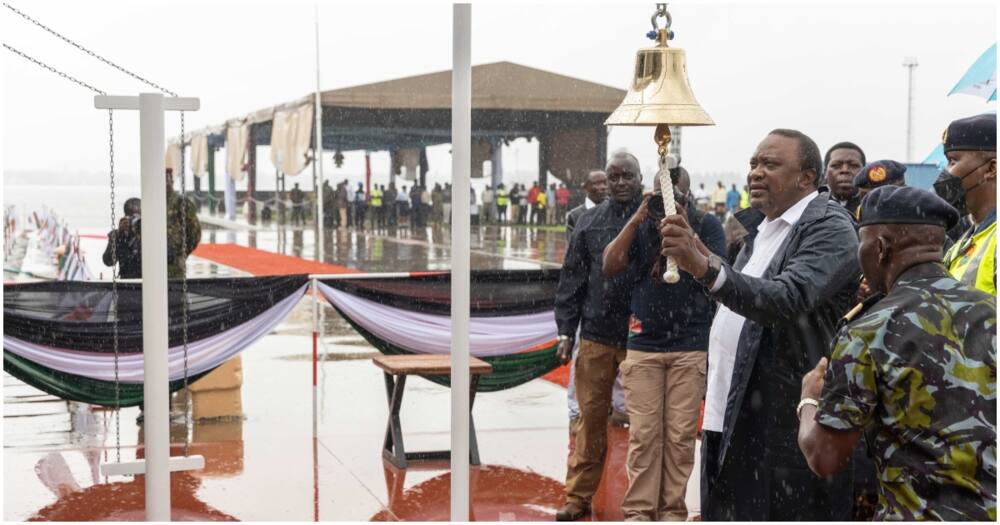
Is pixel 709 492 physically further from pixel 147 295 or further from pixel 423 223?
pixel 423 223

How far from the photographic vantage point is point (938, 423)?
9.33ft

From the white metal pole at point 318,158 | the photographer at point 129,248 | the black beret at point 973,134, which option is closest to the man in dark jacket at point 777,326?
the black beret at point 973,134

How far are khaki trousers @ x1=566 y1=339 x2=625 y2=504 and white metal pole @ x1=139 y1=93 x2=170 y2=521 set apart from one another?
8.31ft

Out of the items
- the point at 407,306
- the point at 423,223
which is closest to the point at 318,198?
the point at 423,223

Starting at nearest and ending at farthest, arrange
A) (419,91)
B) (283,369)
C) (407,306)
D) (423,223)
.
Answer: (407,306)
(283,369)
(419,91)
(423,223)

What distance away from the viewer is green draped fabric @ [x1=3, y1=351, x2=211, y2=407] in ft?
26.1

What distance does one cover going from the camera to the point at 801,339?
14.2 ft

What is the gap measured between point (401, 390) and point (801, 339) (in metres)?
3.90

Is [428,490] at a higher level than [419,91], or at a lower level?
lower

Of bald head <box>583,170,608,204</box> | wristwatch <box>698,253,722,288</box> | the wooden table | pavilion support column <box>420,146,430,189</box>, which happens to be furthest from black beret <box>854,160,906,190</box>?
pavilion support column <box>420,146,430,189</box>

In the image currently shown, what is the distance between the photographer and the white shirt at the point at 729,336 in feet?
15.1

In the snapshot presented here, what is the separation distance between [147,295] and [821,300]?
235cm

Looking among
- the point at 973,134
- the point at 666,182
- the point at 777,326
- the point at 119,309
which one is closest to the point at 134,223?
the point at 119,309

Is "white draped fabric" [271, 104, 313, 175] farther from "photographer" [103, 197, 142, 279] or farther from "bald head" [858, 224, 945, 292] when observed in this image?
"bald head" [858, 224, 945, 292]
